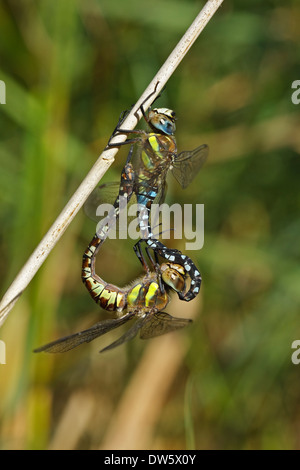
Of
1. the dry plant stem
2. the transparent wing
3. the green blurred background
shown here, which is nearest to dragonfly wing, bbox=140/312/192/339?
the transparent wing

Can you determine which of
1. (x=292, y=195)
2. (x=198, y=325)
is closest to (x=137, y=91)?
(x=292, y=195)

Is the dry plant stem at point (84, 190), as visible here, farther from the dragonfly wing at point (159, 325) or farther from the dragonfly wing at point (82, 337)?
the dragonfly wing at point (159, 325)

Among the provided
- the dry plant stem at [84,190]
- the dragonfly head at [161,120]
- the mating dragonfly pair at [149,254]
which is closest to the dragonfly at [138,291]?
the mating dragonfly pair at [149,254]

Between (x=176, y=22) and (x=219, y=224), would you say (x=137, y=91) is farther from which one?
(x=219, y=224)

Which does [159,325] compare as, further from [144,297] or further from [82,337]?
[82,337]

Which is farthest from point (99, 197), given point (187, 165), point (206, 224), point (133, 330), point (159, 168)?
point (206, 224)

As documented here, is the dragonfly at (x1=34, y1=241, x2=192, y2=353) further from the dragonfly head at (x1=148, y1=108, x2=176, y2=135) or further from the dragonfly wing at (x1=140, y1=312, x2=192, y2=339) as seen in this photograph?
the dragonfly head at (x1=148, y1=108, x2=176, y2=135)

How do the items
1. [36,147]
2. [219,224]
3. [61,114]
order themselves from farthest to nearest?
[219,224] < [61,114] < [36,147]
